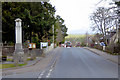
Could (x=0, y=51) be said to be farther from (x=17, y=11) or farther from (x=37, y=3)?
(x=37, y=3)

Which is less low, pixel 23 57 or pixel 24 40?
pixel 24 40

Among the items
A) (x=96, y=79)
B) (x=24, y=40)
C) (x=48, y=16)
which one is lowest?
(x=96, y=79)

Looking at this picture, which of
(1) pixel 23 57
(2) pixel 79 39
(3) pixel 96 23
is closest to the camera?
(1) pixel 23 57

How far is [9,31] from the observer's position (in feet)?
84.9

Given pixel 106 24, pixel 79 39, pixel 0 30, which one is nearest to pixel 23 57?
pixel 0 30

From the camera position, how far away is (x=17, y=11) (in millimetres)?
25109

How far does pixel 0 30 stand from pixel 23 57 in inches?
361

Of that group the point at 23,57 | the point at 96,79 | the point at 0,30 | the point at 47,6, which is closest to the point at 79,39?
the point at 47,6

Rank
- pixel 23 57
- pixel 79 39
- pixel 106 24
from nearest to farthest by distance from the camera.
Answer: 1. pixel 23 57
2. pixel 106 24
3. pixel 79 39

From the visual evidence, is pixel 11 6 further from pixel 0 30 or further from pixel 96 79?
pixel 96 79

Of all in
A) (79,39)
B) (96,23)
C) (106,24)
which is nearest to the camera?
→ (106,24)

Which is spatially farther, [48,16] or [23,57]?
[48,16]

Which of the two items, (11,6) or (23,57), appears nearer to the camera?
(23,57)

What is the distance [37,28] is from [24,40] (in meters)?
4.32
